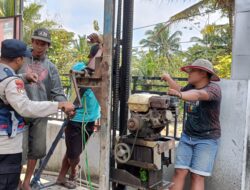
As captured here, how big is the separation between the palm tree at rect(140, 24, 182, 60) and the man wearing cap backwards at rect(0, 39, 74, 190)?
1719cm

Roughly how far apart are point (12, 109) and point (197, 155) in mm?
1810

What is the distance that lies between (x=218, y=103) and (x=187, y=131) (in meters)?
0.43

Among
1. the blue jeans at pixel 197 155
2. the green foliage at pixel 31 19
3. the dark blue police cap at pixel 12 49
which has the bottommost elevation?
the blue jeans at pixel 197 155

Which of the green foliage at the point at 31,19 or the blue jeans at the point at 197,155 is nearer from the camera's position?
the blue jeans at the point at 197,155

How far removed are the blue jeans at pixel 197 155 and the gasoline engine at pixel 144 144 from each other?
76cm

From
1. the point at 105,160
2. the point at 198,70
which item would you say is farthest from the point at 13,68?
the point at 198,70

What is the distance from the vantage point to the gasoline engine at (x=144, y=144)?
7.78ft

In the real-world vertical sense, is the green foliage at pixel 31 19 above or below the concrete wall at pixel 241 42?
above

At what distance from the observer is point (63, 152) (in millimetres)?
5023

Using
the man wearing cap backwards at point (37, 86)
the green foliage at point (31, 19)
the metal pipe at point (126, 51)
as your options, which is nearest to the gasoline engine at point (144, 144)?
the metal pipe at point (126, 51)

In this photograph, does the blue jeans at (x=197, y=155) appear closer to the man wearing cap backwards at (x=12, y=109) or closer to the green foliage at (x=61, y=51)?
the man wearing cap backwards at (x=12, y=109)

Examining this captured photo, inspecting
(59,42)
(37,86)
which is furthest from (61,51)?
(37,86)

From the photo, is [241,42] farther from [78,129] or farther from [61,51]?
[61,51]

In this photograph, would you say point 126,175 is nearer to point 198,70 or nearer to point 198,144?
point 198,144
